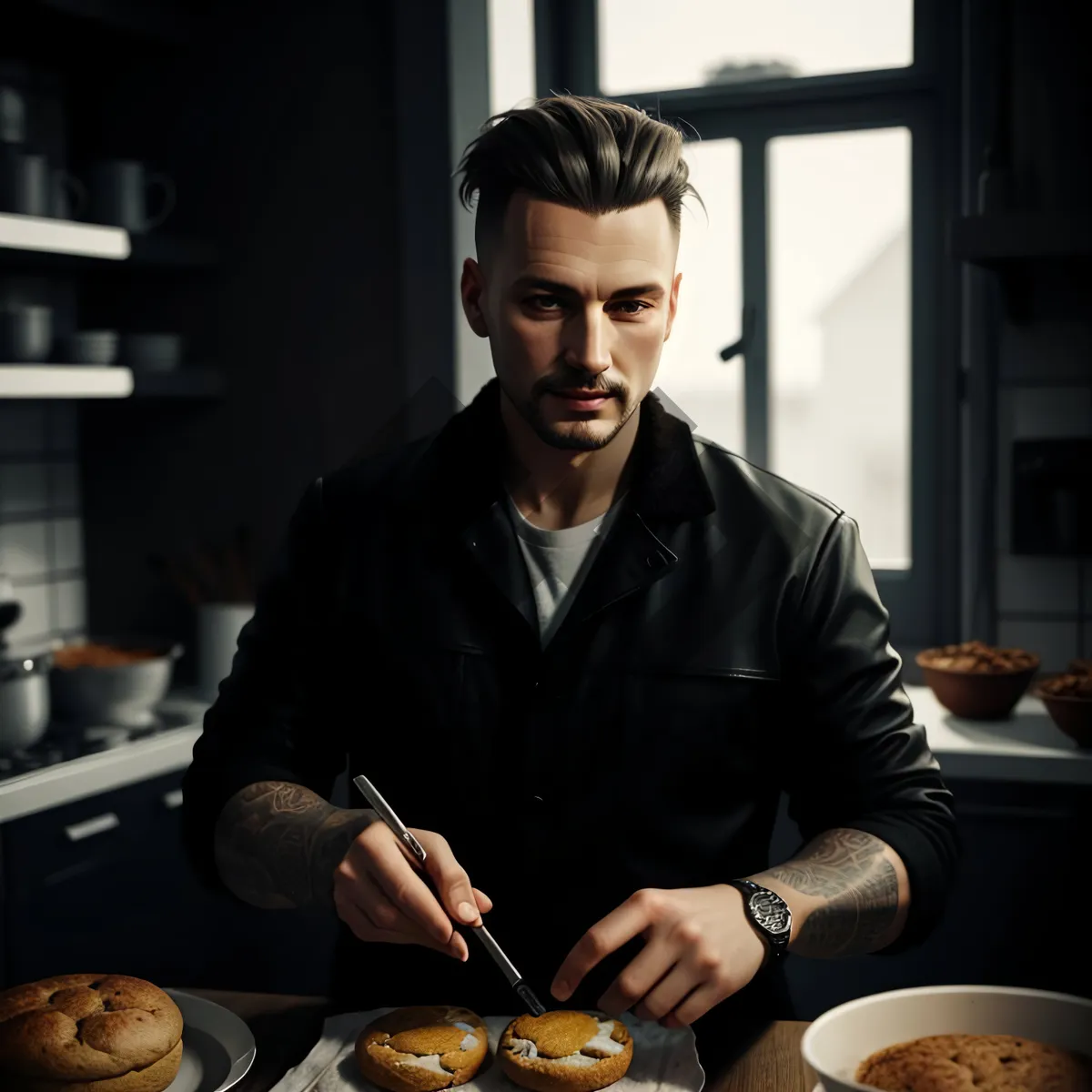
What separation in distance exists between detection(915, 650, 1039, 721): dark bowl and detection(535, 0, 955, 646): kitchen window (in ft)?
1.06

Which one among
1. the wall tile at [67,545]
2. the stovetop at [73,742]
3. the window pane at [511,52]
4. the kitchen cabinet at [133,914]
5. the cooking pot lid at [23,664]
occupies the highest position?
the window pane at [511,52]

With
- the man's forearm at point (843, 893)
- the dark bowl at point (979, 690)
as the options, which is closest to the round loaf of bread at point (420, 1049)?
the man's forearm at point (843, 893)

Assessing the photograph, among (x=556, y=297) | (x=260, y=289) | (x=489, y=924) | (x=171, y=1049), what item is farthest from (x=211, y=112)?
(x=171, y=1049)

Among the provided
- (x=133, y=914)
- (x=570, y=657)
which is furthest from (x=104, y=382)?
(x=570, y=657)

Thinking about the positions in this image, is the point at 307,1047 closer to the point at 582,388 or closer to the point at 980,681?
the point at 582,388

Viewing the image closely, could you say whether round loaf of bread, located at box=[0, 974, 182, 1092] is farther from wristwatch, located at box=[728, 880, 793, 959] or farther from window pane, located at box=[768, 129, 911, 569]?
window pane, located at box=[768, 129, 911, 569]

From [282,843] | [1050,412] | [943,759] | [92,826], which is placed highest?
[1050,412]

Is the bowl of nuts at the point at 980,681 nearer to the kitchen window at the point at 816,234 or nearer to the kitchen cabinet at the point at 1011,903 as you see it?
the kitchen cabinet at the point at 1011,903

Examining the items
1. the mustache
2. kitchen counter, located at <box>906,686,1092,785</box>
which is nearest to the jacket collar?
the mustache

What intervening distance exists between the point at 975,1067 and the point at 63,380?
5.42 ft

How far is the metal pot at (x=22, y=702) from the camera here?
180 cm

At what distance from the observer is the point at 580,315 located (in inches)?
40.9

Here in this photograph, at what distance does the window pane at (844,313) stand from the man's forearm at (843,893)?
3.68 ft

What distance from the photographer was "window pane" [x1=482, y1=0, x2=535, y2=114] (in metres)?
2.06
